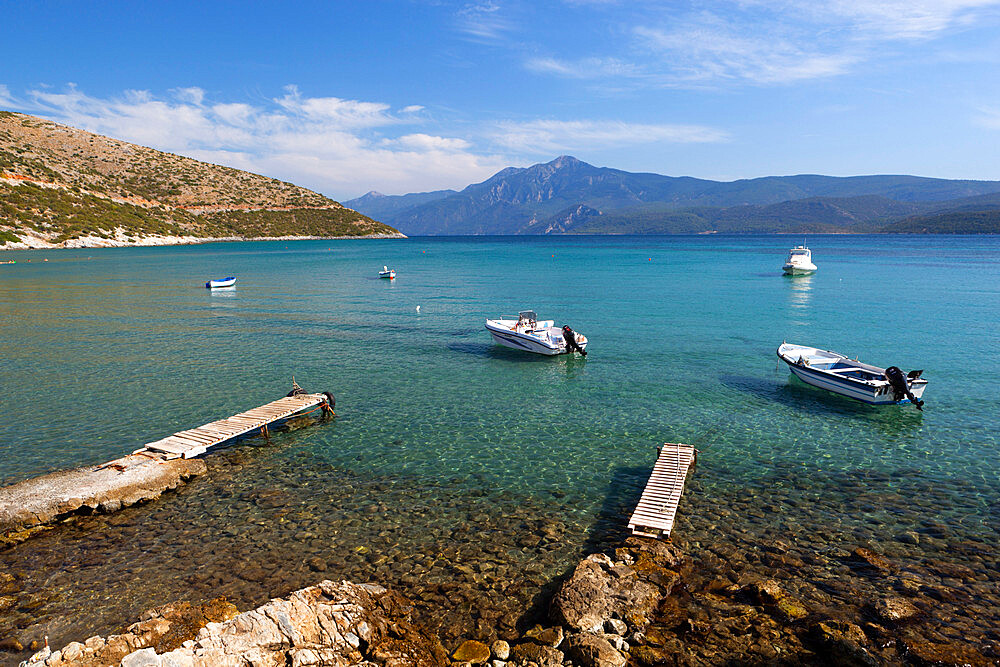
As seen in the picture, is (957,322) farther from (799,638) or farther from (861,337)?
(799,638)

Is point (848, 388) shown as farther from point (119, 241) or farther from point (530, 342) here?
point (119, 241)

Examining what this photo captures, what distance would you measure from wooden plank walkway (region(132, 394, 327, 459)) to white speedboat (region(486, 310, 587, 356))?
1236 centimetres

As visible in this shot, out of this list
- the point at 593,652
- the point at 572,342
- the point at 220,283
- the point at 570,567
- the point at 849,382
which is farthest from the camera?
the point at 220,283

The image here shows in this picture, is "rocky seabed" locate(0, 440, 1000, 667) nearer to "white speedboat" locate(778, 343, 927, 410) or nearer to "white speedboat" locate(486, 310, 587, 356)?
"white speedboat" locate(778, 343, 927, 410)

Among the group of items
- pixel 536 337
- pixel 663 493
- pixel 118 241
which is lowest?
pixel 663 493

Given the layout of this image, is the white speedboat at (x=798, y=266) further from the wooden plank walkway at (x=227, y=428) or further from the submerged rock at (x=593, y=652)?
the submerged rock at (x=593, y=652)

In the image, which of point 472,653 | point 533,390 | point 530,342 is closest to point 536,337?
point 530,342

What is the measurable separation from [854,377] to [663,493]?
45.9 ft

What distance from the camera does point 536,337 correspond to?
2909 centimetres

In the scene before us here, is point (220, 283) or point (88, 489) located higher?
point (220, 283)

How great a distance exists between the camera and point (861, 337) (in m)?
33.0

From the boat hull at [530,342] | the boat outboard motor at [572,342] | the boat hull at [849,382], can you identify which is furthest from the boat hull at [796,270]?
the boat outboard motor at [572,342]

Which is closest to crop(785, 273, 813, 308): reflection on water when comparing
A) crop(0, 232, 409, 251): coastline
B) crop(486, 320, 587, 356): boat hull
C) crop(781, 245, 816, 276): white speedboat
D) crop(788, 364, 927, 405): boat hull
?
crop(781, 245, 816, 276): white speedboat

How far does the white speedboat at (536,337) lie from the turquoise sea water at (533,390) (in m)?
0.75
